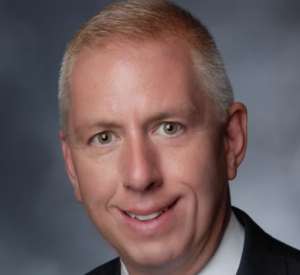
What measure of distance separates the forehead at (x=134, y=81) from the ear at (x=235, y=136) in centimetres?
29

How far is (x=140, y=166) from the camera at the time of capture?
2754 millimetres

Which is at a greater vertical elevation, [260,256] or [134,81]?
[134,81]

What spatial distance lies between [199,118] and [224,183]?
0.35 meters

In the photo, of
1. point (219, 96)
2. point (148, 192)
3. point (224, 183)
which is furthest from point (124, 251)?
point (219, 96)

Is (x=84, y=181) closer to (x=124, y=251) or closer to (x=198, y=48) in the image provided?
(x=124, y=251)

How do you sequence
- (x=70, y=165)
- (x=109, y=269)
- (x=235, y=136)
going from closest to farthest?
1. (x=235, y=136)
2. (x=70, y=165)
3. (x=109, y=269)

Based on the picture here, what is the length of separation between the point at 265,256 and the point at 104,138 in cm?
85

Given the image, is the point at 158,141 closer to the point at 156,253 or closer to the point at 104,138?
the point at 104,138

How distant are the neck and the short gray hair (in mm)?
422

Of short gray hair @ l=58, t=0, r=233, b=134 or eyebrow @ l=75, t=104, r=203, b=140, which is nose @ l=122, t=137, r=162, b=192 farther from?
short gray hair @ l=58, t=0, r=233, b=134

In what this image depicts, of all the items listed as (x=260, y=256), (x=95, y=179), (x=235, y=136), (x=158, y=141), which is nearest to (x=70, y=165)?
(x=95, y=179)

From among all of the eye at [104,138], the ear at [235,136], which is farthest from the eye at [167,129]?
the ear at [235,136]

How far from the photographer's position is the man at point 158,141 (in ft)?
9.22

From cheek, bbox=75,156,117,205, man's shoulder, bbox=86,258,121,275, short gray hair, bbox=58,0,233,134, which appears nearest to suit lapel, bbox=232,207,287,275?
short gray hair, bbox=58,0,233,134
